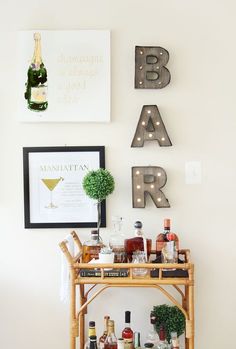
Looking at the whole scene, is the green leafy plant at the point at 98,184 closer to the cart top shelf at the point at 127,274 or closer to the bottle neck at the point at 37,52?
the cart top shelf at the point at 127,274

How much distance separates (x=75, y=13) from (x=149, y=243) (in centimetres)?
125

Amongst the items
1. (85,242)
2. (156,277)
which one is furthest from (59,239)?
(156,277)

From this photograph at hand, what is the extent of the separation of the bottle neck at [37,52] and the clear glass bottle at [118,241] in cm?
90

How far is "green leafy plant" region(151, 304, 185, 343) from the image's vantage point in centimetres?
262

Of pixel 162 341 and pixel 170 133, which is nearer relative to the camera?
pixel 162 341

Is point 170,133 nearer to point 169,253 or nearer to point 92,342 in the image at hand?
point 169,253

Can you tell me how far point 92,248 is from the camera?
2.62m

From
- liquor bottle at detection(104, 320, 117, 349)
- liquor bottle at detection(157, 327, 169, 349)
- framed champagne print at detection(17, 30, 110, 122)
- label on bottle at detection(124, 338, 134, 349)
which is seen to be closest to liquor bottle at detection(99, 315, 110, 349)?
liquor bottle at detection(104, 320, 117, 349)

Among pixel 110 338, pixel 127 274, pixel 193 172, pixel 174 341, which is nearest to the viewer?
pixel 127 274

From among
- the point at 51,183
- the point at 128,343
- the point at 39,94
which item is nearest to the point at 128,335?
the point at 128,343

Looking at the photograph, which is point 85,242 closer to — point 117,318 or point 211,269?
point 117,318

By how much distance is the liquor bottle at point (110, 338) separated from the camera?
2.64 meters

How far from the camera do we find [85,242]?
2.66 metres

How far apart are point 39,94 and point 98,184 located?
0.60 metres
